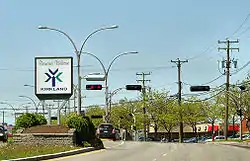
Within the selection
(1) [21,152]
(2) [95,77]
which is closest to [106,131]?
(2) [95,77]

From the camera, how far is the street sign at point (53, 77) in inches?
1870

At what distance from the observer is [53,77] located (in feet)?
157

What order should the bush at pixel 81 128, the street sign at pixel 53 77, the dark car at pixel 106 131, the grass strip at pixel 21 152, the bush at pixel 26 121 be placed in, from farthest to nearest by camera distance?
the dark car at pixel 106 131 → the street sign at pixel 53 77 → the bush at pixel 26 121 → the bush at pixel 81 128 → the grass strip at pixel 21 152

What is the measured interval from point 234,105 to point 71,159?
6027 cm

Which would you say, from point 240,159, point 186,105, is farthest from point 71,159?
point 186,105

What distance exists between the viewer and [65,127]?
40.7 meters

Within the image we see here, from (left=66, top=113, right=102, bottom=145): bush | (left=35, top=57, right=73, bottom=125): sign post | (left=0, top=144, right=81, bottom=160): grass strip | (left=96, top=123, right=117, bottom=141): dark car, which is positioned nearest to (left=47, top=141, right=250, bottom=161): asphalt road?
(left=0, top=144, right=81, bottom=160): grass strip

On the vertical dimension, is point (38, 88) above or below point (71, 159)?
above

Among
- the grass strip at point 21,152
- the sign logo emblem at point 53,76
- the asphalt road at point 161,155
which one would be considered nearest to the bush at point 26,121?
the sign logo emblem at point 53,76

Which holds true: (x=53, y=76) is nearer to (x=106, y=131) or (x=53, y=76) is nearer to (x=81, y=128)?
(x=81, y=128)

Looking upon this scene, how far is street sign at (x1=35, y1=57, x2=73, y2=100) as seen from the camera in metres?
47.5

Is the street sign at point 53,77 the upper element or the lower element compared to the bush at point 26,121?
upper

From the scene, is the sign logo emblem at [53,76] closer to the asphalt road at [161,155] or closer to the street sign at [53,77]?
the street sign at [53,77]

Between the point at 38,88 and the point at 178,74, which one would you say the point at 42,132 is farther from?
the point at 178,74
